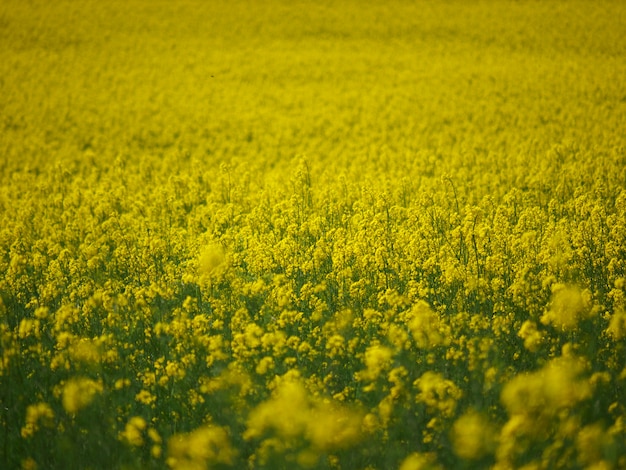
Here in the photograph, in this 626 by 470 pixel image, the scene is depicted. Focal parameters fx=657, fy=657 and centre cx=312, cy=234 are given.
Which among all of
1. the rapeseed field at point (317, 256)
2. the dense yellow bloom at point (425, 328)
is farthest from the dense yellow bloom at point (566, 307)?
the dense yellow bloom at point (425, 328)

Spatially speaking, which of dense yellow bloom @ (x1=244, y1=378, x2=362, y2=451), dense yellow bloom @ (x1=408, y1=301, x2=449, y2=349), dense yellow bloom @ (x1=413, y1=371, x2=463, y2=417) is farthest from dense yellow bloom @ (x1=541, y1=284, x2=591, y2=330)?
dense yellow bloom @ (x1=244, y1=378, x2=362, y2=451)

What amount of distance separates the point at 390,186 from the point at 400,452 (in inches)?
224

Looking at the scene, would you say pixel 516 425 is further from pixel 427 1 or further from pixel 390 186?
pixel 427 1

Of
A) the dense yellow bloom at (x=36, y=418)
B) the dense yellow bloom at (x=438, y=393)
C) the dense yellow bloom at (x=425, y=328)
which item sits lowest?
the dense yellow bloom at (x=36, y=418)

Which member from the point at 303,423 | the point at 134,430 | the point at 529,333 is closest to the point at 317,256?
the point at 529,333

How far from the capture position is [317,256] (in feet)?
17.8

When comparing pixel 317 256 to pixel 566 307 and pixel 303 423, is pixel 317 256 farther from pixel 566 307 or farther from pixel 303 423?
pixel 303 423

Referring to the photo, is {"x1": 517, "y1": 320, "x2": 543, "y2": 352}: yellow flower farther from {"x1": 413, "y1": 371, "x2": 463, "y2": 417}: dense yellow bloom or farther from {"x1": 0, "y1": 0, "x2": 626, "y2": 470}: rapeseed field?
{"x1": 413, "y1": 371, "x2": 463, "y2": 417}: dense yellow bloom

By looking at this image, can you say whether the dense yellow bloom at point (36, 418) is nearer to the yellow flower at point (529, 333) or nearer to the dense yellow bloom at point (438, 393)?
Result: the dense yellow bloom at point (438, 393)

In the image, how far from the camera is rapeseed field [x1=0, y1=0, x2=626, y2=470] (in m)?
3.50

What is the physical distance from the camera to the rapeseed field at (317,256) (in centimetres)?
350

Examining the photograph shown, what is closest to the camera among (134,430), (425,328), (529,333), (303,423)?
(303,423)

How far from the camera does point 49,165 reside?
1133cm

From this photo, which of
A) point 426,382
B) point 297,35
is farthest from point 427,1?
point 426,382
